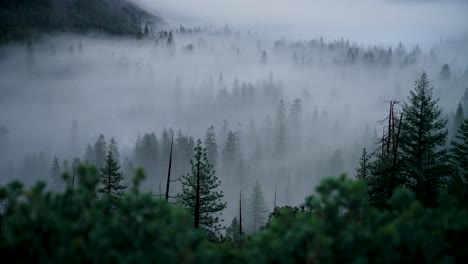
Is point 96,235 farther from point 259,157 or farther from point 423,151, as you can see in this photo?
point 259,157

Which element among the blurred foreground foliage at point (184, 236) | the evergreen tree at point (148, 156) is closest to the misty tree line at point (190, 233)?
the blurred foreground foliage at point (184, 236)

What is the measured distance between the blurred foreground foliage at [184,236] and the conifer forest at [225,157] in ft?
0.10

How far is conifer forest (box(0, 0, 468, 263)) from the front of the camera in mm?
4887

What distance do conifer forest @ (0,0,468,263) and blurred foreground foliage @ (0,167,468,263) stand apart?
29 millimetres

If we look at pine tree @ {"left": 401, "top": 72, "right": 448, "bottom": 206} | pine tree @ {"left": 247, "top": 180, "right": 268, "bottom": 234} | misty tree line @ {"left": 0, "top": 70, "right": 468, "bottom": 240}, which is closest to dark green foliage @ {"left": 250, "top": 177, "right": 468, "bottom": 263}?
misty tree line @ {"left": 0, "top": 70, "right": 468, "bottom": 240}

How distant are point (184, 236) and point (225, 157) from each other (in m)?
70.9

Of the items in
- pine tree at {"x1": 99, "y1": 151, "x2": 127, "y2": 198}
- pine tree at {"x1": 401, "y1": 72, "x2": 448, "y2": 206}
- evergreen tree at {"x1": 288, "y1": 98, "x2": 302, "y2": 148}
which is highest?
pine tree at {"x1": 401, "y1": 72, "x2": 448, "y2": 206}

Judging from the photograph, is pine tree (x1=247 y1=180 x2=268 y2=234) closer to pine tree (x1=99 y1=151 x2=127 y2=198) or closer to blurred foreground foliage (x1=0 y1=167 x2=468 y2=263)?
pine tree (x1=99 y1=151 x2=127 y2=198)

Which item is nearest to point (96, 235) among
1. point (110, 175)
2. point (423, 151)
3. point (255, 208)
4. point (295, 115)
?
point (423, 151)

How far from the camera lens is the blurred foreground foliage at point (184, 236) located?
4.59 meters

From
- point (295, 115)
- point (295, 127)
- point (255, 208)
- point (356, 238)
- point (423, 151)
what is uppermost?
point (356, 238)

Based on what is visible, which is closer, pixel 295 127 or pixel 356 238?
pixel 356 238

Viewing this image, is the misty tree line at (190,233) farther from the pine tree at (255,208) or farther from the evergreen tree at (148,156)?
the evergreen tree at (148,156)

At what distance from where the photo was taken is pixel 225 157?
75.6m
